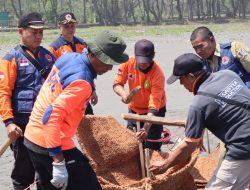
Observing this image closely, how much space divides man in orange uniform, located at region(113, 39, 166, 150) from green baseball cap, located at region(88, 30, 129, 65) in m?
1.95

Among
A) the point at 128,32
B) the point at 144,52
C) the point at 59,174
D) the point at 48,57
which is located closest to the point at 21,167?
the point at 48,57

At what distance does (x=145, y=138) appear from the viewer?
240 inches

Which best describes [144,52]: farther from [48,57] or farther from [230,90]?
[230,90]

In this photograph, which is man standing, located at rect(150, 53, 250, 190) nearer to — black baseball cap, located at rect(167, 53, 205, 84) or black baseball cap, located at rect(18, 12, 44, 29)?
black baseball cap, located at rect(167, 53, 205, 84)

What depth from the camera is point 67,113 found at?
13.3 ft

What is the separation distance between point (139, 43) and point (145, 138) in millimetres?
1049

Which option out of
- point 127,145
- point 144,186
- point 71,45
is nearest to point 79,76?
point 144,186

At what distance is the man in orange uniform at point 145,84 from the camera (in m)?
6.24

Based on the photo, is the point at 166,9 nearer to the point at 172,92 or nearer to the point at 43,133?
the point at 172,92

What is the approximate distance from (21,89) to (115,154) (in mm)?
1246

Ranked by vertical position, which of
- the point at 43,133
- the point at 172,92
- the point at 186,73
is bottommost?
the point at 172,92

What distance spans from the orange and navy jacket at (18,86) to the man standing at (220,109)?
1789 millimetres

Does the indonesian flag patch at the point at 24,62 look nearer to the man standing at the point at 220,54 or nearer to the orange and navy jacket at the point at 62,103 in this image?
the orange and navy jacket at the point at 62,103

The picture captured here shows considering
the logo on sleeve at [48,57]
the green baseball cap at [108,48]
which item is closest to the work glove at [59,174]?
the green baseball cap at [108,48]
